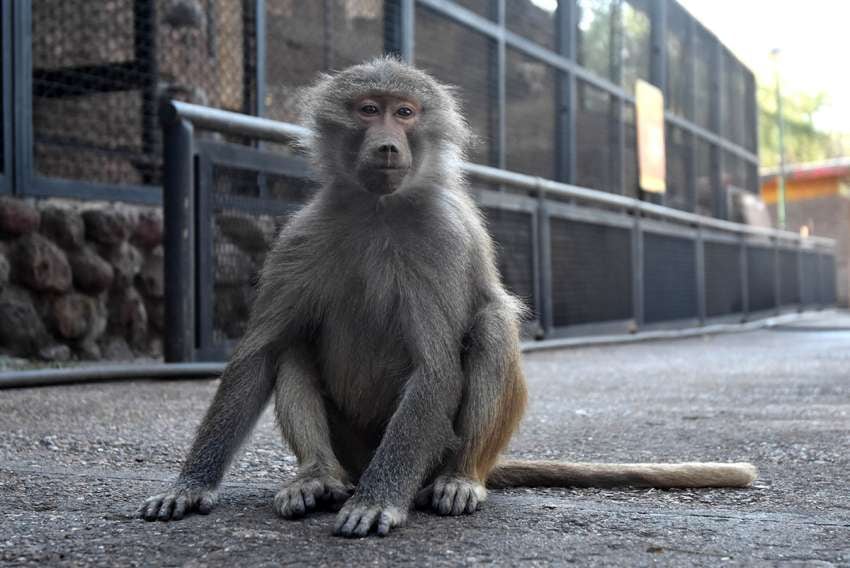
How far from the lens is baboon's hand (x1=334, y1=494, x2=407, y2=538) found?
213 centimetres

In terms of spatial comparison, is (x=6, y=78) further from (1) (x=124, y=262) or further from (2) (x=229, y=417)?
(2) (x=229, y=417)

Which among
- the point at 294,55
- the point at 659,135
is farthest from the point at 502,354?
the point at 659,135

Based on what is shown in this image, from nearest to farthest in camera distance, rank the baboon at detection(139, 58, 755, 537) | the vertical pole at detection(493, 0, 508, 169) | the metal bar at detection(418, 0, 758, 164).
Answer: the baboon at detection(139, 58, 755, 537) < the metal bar at detection(418, 0, 758, 164) < the vertical pole at detection(493, 0, 508, 169)

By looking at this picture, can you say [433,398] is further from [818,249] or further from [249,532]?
[818,249]

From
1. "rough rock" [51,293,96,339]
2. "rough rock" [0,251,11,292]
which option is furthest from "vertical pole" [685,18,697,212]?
"rough rock" [0,251,11,292]

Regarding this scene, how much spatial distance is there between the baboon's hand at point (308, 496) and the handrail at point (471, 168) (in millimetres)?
1160

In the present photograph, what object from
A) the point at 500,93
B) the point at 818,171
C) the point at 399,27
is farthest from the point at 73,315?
the point at 818,171

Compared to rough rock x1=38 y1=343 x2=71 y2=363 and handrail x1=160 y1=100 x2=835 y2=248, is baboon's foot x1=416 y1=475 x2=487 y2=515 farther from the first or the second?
rough rock x1=38 y1=343 x2=71 y2=363

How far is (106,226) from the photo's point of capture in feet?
20.2

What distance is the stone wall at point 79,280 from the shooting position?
5.64 metres

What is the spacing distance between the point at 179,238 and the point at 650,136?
688cm

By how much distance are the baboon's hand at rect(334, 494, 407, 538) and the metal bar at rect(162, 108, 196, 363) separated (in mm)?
2941

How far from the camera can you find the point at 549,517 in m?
2.32

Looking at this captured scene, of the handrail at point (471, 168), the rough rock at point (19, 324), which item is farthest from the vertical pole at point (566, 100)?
the rough rock at point (19, 324)
